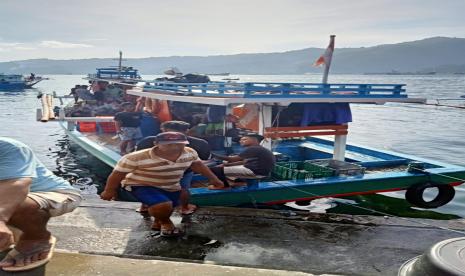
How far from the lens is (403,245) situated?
4.74 m

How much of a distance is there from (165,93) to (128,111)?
4.73ft

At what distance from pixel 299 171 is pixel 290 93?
1.65 meters

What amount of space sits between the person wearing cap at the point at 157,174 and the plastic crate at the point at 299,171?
3536 mm

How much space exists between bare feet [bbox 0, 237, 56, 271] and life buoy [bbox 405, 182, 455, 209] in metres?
7.32

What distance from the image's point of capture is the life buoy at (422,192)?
870cm

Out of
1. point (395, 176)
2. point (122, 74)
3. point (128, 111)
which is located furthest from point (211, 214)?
point (122, 74)

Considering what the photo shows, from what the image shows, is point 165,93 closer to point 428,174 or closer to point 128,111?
point 128,111

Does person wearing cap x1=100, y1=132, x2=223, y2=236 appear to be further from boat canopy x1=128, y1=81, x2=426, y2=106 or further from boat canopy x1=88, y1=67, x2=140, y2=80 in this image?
boat canopy x1=88, y1=67, x2=140, y2=80

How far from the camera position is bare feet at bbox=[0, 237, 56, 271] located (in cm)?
342

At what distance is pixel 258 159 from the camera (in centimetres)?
689

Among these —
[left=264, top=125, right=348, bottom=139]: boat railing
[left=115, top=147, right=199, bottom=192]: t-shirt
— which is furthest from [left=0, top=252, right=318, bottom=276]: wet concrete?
[left=264, top=125, right=348, bottom=139]: boat railing

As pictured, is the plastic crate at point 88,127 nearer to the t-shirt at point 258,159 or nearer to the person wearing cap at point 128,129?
the person wearing cap at point 128,129

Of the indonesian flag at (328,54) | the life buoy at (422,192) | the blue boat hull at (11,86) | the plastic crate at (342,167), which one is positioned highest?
the indonesian flag at (328,54)

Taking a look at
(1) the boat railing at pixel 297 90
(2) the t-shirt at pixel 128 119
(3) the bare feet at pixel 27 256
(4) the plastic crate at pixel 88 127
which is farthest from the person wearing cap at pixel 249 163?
(4) the plastic crate at pixel 88 127
